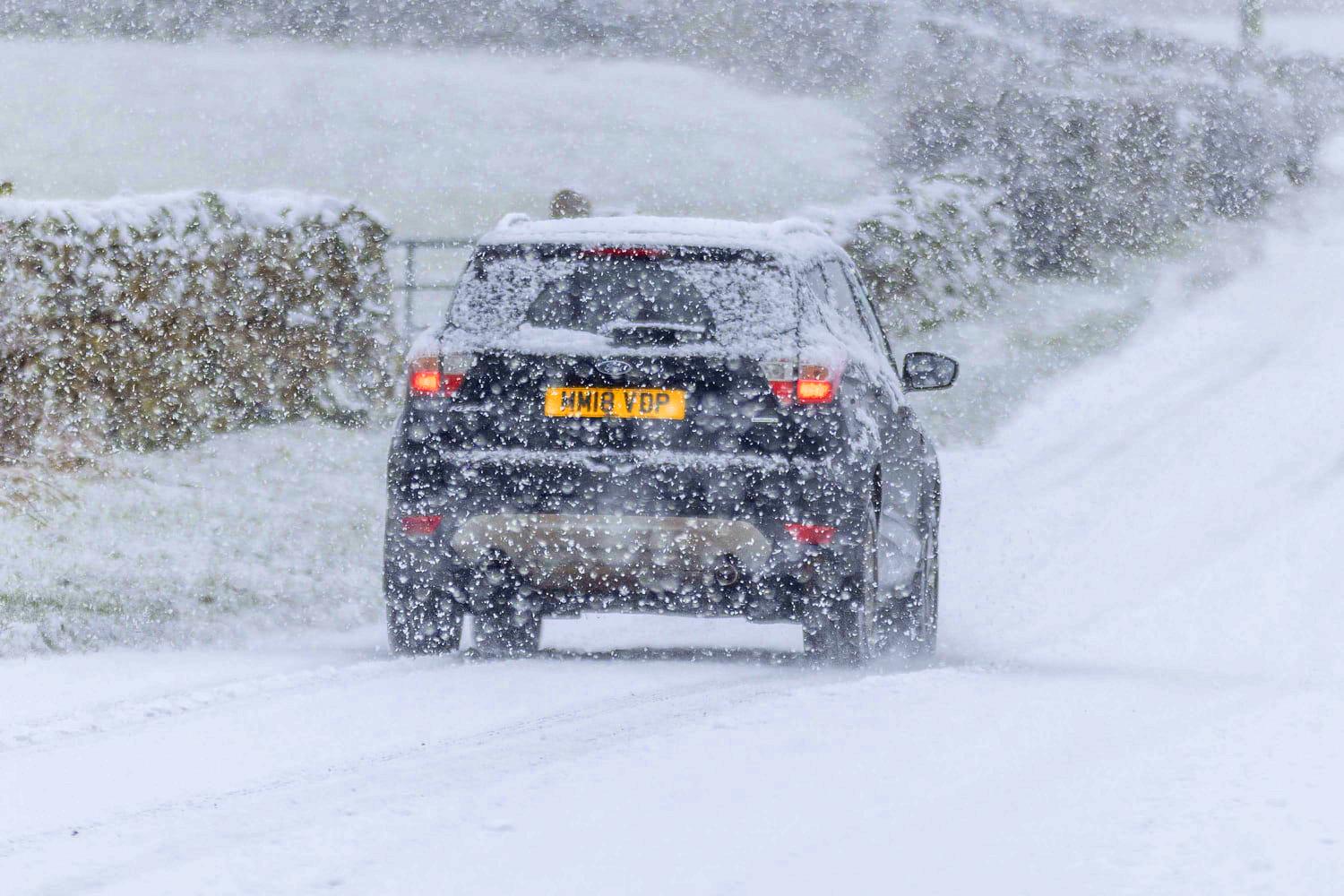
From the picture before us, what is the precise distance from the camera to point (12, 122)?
35.7 metres

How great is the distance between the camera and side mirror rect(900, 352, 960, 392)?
31.9 ft

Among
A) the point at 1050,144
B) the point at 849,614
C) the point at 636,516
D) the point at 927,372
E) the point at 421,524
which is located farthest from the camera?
the point at 1050,144

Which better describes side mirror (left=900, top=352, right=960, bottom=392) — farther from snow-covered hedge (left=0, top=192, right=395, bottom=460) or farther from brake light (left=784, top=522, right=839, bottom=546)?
snow-covered hedge (left=0, top=192, right=395, bottom=460)

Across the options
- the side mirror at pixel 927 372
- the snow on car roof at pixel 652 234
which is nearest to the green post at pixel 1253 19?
the side mirror at pixel 927 372

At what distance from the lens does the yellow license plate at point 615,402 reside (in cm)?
815

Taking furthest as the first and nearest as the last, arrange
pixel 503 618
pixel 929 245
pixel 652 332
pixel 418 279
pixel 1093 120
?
pixel 1093 120 < pixel 418 279 < pixel 929 245 < pixel 503 618 < pixel 652 332

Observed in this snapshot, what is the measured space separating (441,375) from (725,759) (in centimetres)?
235

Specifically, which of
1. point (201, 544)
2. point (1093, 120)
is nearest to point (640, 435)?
point (201, 544)

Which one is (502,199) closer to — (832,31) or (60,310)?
(832,31)

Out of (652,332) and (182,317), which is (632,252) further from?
(182,317)

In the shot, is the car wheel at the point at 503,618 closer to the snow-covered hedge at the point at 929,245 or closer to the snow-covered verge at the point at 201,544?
the snow-covered verge at the point at 201,544

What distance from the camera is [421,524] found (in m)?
8.34

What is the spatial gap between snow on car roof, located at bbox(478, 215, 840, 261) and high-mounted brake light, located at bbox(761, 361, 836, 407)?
48 cm

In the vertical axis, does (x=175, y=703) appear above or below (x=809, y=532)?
below
